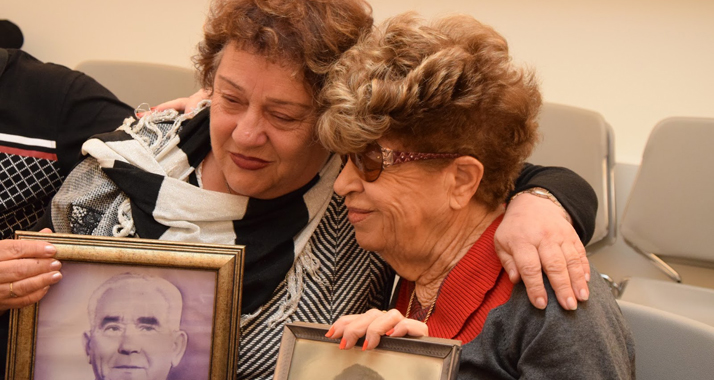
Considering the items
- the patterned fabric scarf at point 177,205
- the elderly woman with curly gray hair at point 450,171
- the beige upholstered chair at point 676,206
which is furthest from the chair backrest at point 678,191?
the patterned fabric scarf at point 177,205

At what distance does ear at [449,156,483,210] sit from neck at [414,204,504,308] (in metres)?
0.05

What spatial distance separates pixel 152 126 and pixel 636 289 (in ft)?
6.51

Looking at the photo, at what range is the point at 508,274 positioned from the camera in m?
1.30

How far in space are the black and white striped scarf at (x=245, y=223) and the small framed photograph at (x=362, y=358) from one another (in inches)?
15.0

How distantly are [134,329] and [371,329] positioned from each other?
0.47 metres

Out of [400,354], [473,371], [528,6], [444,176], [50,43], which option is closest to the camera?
[400,354]

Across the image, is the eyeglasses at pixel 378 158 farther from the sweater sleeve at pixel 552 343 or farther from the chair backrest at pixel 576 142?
the chair backrest at pixel 576 142

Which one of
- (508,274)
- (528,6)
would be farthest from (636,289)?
(508,274)

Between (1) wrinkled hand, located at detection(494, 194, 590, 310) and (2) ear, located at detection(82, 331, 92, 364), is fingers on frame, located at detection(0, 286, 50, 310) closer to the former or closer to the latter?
(2) ear, located at detection(82, 331, 92, 364)

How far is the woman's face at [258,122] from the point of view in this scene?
1488 millimetres

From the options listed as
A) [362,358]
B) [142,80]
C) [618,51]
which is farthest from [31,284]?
[618,51]

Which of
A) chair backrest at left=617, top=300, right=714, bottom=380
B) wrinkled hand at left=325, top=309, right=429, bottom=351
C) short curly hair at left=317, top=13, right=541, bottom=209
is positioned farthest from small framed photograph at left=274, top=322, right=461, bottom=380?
chair backrest at left=617, top=300, right=714, bottom=380

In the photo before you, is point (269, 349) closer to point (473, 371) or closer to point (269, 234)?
point (269, 234)

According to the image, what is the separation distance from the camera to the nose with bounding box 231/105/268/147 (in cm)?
150
